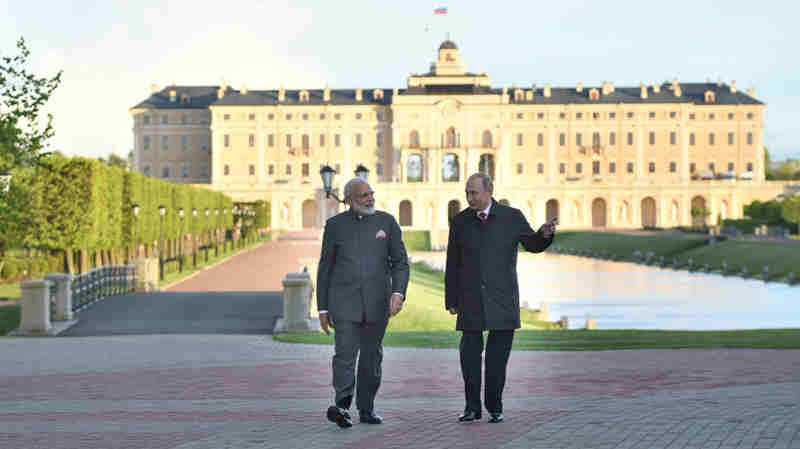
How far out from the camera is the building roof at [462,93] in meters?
126

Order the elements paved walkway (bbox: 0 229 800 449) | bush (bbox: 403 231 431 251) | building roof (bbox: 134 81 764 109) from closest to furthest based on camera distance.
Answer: paved walkway (bbox: 0 229 800 449) → bush (bbox: 403 231 431 251) → building roof (bbox: 134 81 764 109)

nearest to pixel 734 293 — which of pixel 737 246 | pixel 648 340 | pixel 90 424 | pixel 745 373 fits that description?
pixel 737 246

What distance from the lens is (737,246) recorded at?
5781 cm

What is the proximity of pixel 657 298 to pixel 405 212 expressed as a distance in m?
78.5

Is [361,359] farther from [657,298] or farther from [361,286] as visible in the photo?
[657,298]

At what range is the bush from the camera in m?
82.6

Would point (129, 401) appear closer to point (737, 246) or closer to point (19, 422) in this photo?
point (19, 422)

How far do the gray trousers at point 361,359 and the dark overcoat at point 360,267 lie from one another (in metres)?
0.10

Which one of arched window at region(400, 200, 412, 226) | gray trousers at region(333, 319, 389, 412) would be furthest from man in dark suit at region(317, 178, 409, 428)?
arched window at region(400, 200, 412, 226)

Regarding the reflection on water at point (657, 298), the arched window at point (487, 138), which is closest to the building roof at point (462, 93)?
the arched window at point (487, 138)

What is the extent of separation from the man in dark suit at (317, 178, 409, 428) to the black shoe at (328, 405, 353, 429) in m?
0.24

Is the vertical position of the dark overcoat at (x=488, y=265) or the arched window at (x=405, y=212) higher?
the arched window at (x=405, y=212)

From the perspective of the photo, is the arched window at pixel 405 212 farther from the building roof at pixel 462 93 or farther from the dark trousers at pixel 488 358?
the dark trousers at pixel 488 358

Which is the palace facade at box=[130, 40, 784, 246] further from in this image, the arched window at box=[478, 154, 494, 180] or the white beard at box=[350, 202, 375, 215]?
the white beard at box=[350, 202, 375, 215]
